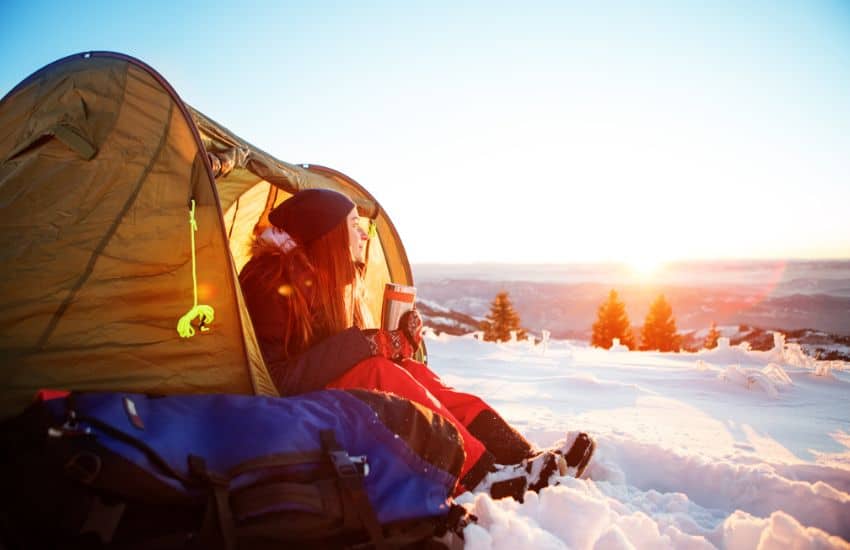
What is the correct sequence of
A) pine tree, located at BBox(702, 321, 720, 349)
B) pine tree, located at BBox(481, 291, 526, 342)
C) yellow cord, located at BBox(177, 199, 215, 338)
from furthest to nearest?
pine tree, located at BBox(702, 321, 720, 349), pine tree, located at BBox(481, 291, 526, 342), yellow cord, located at BBox(177, 199, 215, 338)

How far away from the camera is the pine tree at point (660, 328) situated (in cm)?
3209

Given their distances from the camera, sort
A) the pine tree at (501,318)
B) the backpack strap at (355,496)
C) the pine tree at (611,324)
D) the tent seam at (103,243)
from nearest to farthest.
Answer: the backpack strap at (355,496)
the tent seam at (103,243)
the pine tree at (501,318)
the pine tree at (611,324)

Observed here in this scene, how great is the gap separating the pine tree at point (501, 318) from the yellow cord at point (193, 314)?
2388 cm

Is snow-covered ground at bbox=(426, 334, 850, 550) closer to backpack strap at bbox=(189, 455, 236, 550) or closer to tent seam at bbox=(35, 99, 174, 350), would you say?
backpack strap at bbox=(189, 455, 236, 550)

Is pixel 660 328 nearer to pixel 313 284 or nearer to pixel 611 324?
pixel 611 324

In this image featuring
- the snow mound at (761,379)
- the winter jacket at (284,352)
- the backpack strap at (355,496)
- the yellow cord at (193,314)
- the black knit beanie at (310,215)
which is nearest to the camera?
the backpack strap at (355,496)

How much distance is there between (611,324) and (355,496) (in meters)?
31.5

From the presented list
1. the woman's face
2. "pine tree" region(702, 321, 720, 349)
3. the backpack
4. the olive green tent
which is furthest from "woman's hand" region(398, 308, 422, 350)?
"pine tree" region(702, 321, 720, 349)

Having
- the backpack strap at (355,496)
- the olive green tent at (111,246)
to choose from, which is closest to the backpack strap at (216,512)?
the backpack strap at (355,496)

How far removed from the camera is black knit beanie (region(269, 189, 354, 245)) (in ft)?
8.68

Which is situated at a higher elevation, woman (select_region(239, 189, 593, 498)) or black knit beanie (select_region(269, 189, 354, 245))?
black knit beanie (select_region(269, 189, 354, 245))

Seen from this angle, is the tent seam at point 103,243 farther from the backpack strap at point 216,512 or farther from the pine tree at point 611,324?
the pine tree at point 611,324

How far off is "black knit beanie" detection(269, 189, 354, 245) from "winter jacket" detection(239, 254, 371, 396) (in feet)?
0.93

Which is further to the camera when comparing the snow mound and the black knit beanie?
the snow mound
